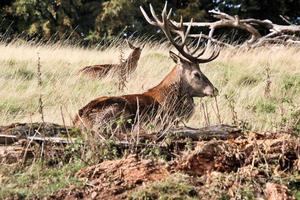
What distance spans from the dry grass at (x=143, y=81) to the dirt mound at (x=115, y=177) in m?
1.50

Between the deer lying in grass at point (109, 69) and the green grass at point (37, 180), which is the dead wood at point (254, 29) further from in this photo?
the green grass at point (37, 180)

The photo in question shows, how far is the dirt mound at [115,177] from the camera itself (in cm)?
493

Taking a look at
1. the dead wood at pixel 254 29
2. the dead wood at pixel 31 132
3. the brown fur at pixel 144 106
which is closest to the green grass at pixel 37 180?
the dead wood at pixel 31 132

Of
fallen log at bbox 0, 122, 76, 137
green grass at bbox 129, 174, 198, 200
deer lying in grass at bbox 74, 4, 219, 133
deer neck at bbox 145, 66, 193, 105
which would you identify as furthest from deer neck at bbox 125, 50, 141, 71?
green grass at bbox 129, 174, 198, 200

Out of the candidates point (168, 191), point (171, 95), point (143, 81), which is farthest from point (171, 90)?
point (168, 191)

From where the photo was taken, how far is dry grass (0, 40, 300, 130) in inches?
344

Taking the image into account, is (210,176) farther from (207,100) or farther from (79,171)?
(207,100)

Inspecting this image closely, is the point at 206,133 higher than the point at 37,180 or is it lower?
higher

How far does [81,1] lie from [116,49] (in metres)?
9.02

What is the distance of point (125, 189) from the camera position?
4.99m

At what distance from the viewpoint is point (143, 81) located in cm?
1168

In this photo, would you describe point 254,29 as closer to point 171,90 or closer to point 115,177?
point 171,90

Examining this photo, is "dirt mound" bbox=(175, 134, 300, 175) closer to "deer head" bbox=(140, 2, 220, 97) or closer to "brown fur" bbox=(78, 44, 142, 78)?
"deer head" bbox=(140, 2, 220, 97)

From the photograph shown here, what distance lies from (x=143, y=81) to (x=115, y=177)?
661 cm
